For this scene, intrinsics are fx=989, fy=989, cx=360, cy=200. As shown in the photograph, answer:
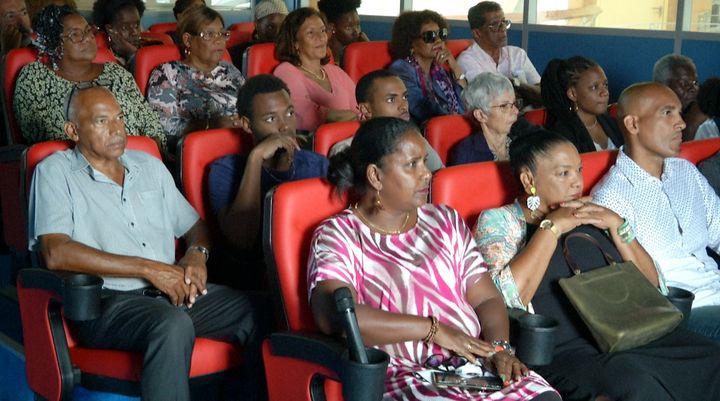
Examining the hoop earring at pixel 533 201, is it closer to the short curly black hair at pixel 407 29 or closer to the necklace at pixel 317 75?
the necklace at pixel 317 75

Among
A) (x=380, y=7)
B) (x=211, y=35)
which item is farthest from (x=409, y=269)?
(x=380, y=7)

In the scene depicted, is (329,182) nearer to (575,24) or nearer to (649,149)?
(649,149)

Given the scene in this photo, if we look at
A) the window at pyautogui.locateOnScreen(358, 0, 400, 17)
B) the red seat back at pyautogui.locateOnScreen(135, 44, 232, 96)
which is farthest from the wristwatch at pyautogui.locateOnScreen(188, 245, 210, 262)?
the window at pyautogui.locateOnScreen(358, 0, 400, 17)

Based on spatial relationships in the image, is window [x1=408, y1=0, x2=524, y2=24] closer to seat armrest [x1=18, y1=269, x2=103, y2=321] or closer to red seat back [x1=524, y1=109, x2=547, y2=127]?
red seat back [x1=524, y1=109, x2=547, y2=127]

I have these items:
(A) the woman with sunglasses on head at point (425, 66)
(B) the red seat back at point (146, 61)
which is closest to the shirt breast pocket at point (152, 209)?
(B) the red seat back at point (146, 61)

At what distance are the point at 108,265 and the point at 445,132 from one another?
159 cm

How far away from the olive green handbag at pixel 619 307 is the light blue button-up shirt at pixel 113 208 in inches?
47.5

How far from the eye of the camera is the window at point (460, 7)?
7.09m

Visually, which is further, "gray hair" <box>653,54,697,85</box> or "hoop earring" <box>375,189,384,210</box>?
"gray hair" <box>653,54,697,85</box>

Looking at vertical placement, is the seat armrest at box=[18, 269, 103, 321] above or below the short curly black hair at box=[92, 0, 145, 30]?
below

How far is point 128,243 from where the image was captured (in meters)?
2.92

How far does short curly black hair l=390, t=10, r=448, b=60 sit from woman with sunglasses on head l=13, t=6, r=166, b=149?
1649 mm

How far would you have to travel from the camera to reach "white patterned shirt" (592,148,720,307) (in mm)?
3121

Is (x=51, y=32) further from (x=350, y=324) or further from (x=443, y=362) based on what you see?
Result: (x=350, y=324)
